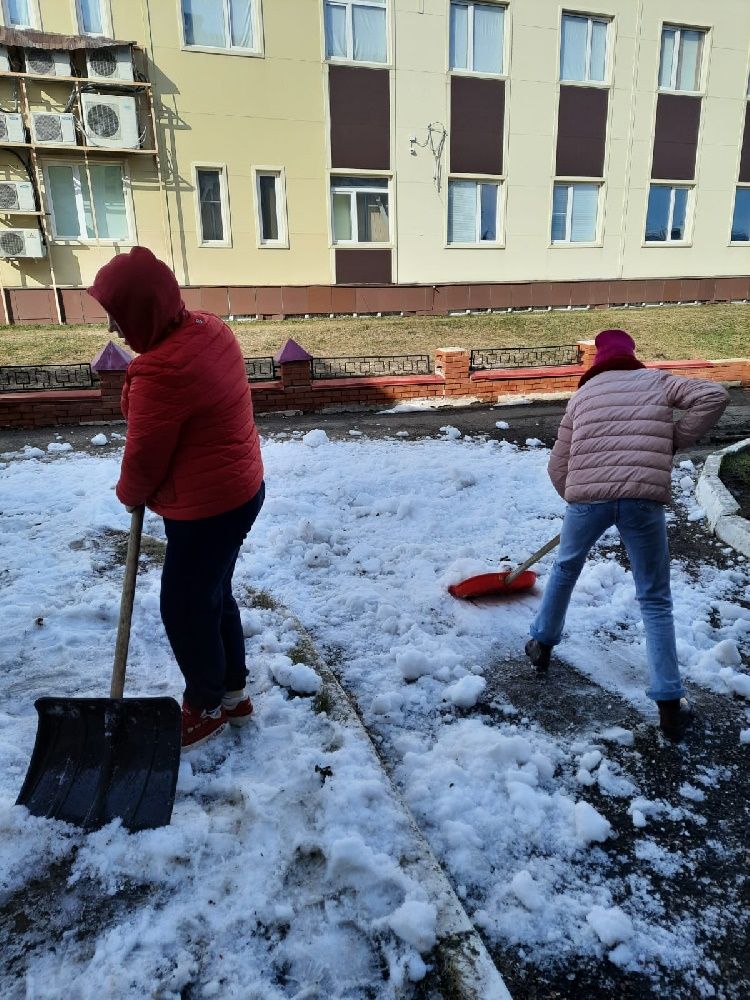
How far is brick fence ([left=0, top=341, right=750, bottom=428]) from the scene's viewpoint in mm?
7957

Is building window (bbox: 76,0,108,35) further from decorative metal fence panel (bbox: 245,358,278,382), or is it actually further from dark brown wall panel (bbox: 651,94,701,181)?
dark brown wall panel (bbox: 651,94,701,181)

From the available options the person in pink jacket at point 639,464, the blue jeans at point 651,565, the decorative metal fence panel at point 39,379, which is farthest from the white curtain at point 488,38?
the blue jeans at point 651,565

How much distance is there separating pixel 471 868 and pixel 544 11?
688 inches

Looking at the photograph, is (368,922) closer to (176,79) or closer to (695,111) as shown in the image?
(176,79)

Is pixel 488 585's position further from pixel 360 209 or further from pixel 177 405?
pixel 360 209

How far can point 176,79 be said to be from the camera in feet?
42.3

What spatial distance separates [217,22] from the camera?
1295 centimetres

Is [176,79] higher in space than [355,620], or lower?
higher

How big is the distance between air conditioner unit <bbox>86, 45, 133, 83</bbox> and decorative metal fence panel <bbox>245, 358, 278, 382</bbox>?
23.5 feet

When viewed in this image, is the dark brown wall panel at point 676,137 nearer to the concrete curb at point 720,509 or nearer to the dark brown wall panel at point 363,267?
the dark brown wall panel at point 363,267

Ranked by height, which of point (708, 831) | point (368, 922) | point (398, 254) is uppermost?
point (398, 254)

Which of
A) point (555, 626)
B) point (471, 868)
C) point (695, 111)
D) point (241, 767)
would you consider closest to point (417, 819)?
point (471, 868)

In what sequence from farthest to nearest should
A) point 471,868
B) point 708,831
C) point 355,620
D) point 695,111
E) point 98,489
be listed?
point 695,111
point 98,489
point 355,620
point 708,831
point 471,868

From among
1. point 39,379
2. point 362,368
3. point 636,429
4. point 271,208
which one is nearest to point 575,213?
point 271,208
